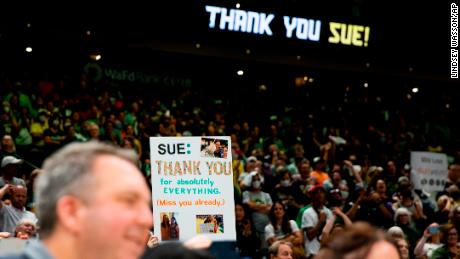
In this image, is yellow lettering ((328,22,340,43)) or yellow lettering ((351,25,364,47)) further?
yellow lettering ((351,25,364,47))

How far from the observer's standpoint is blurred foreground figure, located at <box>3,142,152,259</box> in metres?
2.07

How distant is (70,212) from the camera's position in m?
2.13

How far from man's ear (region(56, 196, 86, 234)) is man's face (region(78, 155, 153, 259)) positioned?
0.03 ft

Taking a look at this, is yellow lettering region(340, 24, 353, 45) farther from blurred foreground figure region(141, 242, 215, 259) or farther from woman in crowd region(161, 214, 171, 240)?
blurred foreground figure region(141, 242, 215, 259)

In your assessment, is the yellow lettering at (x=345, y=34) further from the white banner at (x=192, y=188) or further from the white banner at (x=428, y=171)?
the white banner at (x=192, y=188)

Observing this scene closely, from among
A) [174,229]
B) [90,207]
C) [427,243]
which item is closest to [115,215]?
[90,207]

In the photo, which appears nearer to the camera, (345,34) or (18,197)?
(18,197)

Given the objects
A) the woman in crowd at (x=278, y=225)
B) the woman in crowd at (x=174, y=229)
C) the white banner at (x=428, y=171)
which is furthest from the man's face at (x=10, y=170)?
the white banner at (x=428, y=171)

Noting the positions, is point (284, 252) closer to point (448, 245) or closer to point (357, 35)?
point (448, 245)

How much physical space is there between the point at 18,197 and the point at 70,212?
25.8 feet

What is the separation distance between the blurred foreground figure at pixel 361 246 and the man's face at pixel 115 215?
→ 65cm

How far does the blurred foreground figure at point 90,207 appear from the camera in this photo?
207 cm

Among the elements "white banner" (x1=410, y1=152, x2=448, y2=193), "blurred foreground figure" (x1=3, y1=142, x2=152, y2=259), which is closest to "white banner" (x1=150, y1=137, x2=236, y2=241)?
"blurred foreground figure" (x1=3, y1=142, x2=152, y2=259)

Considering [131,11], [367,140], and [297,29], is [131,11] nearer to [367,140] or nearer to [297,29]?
[297,29]
